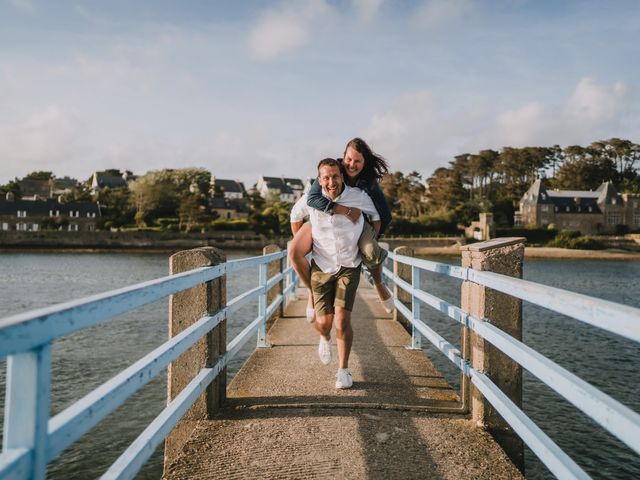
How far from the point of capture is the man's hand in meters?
3.95

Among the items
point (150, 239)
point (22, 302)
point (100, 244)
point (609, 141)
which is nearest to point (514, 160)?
point (609, 141)

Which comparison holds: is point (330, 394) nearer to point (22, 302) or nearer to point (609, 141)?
point (22, 302)

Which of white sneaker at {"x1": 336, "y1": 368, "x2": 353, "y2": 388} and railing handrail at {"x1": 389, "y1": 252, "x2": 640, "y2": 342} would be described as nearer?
railing handrail at {"x1": 389, "y1": 252, "x2": 640, "y2": 342}

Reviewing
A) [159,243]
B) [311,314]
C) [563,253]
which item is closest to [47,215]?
[159,243]

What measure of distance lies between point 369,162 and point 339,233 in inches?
26.0

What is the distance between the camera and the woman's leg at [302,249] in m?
4.12

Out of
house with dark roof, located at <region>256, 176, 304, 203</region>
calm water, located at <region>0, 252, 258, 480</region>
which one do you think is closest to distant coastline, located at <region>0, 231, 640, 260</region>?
house with dark roof, located at <region>256, 176, 304, 203</region>

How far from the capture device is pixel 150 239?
230ft

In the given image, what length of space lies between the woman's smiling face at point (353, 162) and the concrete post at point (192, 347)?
1.29 meters

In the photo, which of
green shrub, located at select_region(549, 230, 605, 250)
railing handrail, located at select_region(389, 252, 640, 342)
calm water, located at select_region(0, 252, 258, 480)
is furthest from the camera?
green shrub, located at select_region(549, 230, 605, 250)

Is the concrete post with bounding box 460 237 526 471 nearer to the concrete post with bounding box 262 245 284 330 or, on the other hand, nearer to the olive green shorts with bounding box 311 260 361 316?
the olive green shorts with bounding box 311 260 361 316

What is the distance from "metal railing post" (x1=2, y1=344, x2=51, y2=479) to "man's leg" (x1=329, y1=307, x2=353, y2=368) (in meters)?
2.88

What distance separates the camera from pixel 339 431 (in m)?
3.25

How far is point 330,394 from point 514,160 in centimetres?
10743
